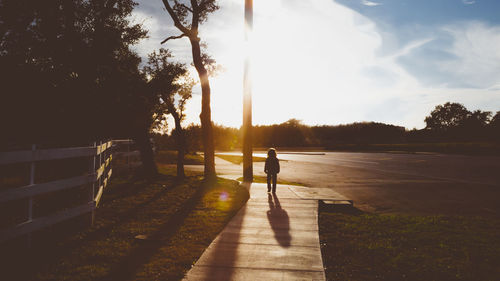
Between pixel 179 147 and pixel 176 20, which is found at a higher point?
pixel 176 20

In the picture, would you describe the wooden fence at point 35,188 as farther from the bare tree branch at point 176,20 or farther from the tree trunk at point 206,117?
the bare tree branch at point 176,20

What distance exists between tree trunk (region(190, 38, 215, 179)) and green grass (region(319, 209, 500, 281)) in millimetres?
7198

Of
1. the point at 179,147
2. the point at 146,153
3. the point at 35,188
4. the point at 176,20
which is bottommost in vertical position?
the point at 35,188

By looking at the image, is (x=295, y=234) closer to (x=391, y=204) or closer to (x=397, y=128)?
(x=391, y=204)

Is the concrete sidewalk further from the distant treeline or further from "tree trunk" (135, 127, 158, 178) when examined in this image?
the distant treeline

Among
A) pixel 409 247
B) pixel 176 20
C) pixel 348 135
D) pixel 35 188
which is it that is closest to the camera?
pixel 35 188

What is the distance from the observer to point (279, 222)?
6.48 meters

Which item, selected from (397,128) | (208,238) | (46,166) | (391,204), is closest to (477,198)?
(391,204)

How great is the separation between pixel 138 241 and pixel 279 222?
274 cm

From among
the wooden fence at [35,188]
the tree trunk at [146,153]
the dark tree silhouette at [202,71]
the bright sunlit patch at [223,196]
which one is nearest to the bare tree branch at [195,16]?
the dark tree silhouette at [202,71]

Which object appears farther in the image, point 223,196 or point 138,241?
point 223,196

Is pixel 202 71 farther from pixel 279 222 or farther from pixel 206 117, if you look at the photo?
pixel 279 222

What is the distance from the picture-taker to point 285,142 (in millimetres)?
82312

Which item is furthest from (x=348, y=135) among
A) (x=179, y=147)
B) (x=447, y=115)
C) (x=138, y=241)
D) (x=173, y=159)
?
(x=138, y=241)
